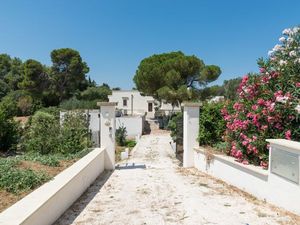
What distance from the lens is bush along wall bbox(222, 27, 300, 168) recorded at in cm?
515

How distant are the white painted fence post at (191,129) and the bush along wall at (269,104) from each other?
1.80m

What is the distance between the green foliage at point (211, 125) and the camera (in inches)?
317

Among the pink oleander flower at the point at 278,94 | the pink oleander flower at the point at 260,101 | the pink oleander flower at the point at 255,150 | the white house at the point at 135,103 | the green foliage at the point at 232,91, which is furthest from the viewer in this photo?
the white house at the point at 135,103

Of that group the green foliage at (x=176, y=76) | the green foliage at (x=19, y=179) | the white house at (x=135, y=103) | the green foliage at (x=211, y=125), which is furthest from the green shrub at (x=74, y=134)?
the white house at (x=135, y=103)

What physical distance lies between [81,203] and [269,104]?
398 cm

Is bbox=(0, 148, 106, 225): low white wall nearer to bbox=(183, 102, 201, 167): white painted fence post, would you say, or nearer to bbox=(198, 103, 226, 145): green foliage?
bbox=(183, 102, 201, 167): white painted fence post

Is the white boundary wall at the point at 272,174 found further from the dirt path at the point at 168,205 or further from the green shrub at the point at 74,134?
the green shrub at the point at 74,134

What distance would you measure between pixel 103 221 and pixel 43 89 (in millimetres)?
37399

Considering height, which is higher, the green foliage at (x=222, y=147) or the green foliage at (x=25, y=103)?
the green foliage at (x=25, y=103)

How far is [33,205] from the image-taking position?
3117 mm

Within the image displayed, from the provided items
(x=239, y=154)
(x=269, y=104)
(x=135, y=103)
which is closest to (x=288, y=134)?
(x=269, y=104)

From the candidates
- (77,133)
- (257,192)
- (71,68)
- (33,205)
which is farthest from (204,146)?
(71,68)

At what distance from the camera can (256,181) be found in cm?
497

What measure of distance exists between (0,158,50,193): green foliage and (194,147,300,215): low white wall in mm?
3649
